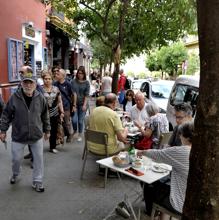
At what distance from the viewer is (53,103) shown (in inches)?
279

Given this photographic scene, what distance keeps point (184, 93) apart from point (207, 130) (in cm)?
636

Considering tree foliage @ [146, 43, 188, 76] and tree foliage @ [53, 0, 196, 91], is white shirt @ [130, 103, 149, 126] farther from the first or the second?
tree foliage @ [146, 43, 188, 76]

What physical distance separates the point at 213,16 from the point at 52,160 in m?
5.53

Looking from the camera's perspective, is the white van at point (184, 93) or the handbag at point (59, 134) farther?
the white van at point (184, 93)

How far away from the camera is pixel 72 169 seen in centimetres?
644

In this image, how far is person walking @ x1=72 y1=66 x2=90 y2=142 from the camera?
8.43 m

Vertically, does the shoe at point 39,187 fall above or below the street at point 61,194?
above

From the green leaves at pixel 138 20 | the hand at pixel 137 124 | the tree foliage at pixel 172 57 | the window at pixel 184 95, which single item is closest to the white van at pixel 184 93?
the window at pixel 184 95

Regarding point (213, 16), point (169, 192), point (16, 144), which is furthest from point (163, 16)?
point (213, 16)

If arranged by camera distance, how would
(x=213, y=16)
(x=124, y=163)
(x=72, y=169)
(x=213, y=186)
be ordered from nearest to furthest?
1. (x=213, y=16)
2. (x=213, y=186)
3. (x=124, y=163)
4. (x=72, y=169)

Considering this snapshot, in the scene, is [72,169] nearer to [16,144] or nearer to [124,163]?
[16,144]

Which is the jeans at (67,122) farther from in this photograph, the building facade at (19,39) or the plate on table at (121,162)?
the plate on table at (121,162)

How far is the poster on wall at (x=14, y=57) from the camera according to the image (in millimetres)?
11398

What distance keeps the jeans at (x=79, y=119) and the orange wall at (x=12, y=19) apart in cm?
350
